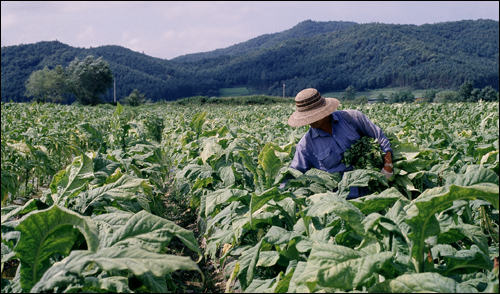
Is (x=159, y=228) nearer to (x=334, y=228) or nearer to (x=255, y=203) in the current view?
(x=255, y=203)

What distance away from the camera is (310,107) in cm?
340

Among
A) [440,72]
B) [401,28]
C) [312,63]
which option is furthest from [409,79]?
[401,28]

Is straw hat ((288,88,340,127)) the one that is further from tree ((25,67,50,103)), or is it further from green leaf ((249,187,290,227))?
tree ((25,67,50,103))

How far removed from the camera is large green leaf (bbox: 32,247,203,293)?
118 centimetres

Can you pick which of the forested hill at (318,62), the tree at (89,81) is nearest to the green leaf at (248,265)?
the tree at (89,81)

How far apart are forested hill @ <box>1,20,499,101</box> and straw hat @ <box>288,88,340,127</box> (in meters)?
90.5

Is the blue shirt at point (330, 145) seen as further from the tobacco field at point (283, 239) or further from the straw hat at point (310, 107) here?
the tobacco field at point (283, 239)

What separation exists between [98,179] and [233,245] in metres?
1.26

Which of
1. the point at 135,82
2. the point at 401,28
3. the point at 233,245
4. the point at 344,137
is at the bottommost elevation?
the point at 233,245

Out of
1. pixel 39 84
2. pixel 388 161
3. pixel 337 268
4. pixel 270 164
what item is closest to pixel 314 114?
pixel 388 161

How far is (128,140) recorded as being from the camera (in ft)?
17.7

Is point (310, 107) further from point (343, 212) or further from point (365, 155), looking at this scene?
point (343, 212)

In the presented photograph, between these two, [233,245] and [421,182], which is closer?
[233,245]

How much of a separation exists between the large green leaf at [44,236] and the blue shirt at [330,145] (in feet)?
7.62
